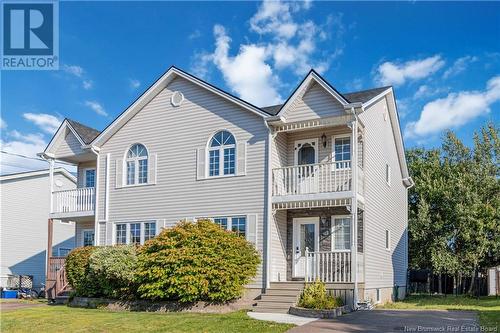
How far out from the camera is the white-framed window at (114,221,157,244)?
2100 cm

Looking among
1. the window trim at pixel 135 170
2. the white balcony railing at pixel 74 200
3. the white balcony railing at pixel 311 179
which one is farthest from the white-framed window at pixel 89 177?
the white balcony railing at pixel 311 179

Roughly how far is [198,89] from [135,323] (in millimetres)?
9777

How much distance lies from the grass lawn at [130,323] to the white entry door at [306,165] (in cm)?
472

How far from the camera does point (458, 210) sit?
1044 inches

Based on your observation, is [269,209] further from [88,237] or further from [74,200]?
[88,237]

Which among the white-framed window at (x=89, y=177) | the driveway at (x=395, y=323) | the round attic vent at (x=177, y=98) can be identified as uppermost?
the round attic vent at (x=177, y=98)

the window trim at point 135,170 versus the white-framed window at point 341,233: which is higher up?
the window trim at point 135,170

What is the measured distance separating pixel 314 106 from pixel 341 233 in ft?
14.8

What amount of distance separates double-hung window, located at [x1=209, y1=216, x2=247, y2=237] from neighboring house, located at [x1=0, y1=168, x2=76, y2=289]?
48.6ft

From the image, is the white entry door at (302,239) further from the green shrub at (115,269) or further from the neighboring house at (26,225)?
the neighboring house at (26,225)

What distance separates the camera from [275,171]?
18656mm

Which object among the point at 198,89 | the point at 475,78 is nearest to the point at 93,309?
the point at 198,89

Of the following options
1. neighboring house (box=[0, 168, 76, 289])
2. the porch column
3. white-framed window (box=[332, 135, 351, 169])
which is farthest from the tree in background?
neighboring house (box=[0, 168, 76, 289])

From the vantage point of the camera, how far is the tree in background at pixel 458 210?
86.2 ft
